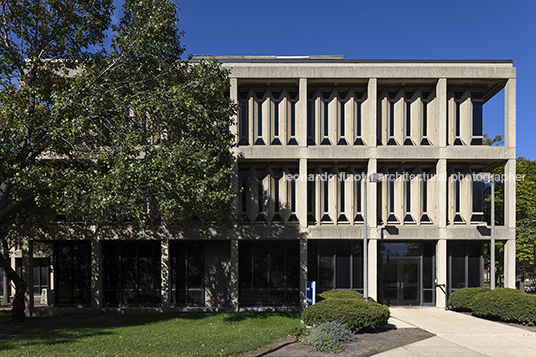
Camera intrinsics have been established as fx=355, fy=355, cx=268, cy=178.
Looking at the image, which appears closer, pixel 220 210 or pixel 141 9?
pixel 141 9

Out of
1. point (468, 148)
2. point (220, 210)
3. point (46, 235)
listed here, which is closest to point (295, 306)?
point (220, 210)

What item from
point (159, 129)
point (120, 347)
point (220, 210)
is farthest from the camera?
point (220, 210)

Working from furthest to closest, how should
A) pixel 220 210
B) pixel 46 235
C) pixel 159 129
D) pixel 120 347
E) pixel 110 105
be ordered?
pixel 46 235 < pixel 220 210 < pixel 159 129 < pixel 110 105 < pixel 120 347

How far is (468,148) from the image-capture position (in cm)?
1861

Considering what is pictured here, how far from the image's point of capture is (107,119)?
13.0 m

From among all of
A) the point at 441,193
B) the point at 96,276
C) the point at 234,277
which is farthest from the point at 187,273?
the point at 441,193

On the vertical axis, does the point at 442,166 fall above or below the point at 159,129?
below

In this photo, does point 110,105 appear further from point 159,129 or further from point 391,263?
point 391,263

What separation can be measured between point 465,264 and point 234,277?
1242 cm

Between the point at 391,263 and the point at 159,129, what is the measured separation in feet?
45.6

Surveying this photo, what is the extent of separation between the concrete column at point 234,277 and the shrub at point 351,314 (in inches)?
247

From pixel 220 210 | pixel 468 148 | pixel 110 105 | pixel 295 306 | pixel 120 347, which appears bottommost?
pixel 295 306

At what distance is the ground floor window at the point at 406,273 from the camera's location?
19.0 meters

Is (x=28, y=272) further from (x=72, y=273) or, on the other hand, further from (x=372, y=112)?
(x=372, y=112)
